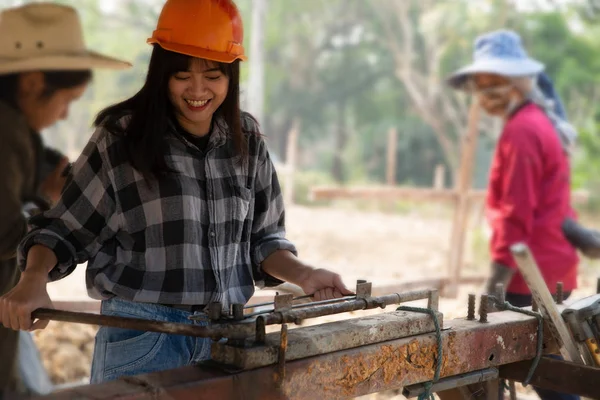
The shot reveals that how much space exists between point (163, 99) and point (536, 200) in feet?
7.44

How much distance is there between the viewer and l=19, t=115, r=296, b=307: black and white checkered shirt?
1.99 metres

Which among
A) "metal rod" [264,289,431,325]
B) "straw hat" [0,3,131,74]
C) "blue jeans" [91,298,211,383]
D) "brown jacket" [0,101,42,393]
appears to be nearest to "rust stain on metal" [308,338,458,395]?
"metal rod" [264,289,431,325]

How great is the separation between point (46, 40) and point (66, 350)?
6.68 feet

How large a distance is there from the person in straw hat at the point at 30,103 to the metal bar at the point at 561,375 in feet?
6.13

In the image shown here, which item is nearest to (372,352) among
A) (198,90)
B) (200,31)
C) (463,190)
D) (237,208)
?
(237,208)

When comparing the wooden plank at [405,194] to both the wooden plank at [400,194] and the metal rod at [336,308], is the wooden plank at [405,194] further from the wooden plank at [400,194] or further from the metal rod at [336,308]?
the metal rod at [336,308]

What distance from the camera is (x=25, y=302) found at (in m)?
1.77

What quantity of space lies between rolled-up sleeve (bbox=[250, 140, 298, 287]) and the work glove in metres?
1.99

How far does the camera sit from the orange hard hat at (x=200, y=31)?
2039mm

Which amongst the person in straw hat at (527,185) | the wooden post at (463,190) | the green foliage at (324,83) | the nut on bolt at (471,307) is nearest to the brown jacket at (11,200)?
the nut on bolt at (471,307)

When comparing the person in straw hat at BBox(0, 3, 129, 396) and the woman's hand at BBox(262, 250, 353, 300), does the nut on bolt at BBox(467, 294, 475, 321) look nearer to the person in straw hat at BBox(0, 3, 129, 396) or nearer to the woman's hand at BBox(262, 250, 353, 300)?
the woman's hand at BBox(262, 250, 353, 300)

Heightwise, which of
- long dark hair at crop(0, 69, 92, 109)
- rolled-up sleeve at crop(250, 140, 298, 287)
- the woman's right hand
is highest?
long dark hair at crop(0, 69, 92, 109)

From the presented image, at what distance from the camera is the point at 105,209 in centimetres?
203

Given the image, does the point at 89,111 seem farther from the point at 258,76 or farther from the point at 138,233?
the point at 138,233
